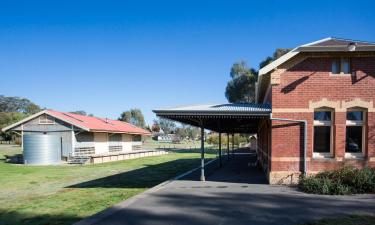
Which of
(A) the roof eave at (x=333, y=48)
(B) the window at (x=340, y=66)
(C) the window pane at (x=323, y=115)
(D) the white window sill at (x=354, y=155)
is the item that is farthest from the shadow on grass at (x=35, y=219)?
(B) the window at (x=340, y=66)

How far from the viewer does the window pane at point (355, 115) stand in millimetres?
12633

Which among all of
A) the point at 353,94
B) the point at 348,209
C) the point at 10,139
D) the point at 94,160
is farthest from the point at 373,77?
the point at 10,139

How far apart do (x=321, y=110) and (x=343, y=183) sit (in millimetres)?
2849

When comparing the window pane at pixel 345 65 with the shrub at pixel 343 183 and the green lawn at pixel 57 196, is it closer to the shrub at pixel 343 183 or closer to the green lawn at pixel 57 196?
the shrub at pixel 343 183

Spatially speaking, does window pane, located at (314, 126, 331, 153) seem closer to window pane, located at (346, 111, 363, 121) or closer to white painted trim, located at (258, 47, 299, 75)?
window pane, located at (346, 111, 363, 121)

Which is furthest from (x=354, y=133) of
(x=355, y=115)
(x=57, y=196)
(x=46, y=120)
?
(x=46, y=120)

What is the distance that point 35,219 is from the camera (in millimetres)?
9461

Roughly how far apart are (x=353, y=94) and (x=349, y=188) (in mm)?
3531

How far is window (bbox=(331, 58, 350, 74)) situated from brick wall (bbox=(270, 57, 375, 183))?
173 mm

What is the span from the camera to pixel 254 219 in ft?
26.1

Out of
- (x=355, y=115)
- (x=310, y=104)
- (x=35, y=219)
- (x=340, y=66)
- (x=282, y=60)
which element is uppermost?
(x=282, y=60)

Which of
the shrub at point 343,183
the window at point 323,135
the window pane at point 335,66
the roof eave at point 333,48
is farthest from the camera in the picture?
the window at point 323,135

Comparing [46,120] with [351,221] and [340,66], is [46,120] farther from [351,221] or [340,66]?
[351,221]

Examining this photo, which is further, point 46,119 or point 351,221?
point 46,119
